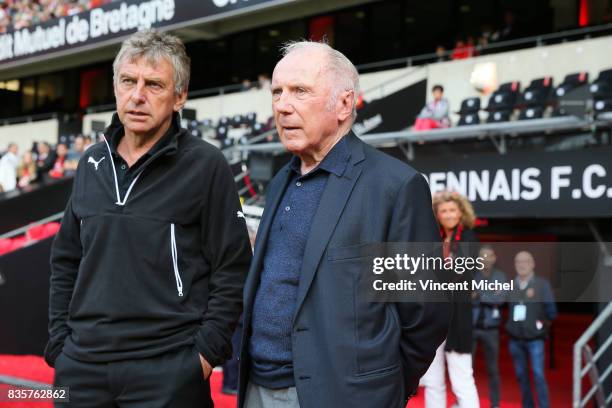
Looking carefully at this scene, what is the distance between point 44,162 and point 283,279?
12.8 metres

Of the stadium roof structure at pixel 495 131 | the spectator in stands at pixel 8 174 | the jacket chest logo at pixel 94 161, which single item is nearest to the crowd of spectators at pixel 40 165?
the spectator in stands at pixel 8 174

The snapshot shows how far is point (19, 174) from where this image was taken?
46.6ft

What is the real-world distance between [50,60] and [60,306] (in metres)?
19.4

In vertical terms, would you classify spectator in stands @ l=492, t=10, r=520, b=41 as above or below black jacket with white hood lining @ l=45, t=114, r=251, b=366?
above

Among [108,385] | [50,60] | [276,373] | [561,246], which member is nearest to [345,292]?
[276,373]

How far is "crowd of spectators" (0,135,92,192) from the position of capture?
12961 mm

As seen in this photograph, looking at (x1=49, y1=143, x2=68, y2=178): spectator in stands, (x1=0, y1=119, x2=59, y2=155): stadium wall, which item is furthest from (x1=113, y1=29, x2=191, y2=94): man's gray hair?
(x1=0, y1=119, x2=59, y2=155): stadium wall

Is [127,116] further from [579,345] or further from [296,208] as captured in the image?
[579,345]

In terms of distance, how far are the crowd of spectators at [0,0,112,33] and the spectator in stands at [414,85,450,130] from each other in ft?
32.6

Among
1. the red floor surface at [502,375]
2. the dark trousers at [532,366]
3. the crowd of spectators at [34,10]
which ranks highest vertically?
the crowd of spectators at [34,10]

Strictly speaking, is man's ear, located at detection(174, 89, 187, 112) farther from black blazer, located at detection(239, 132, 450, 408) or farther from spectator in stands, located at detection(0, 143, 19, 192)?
spectator in stands, located at detection(0, 143, 19, 192)

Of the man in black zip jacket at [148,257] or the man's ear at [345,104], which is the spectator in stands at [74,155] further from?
the man's ear at [345,104]

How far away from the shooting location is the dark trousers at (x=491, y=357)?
5.54m

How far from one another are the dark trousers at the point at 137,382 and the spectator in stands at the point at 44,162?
11.8 m
